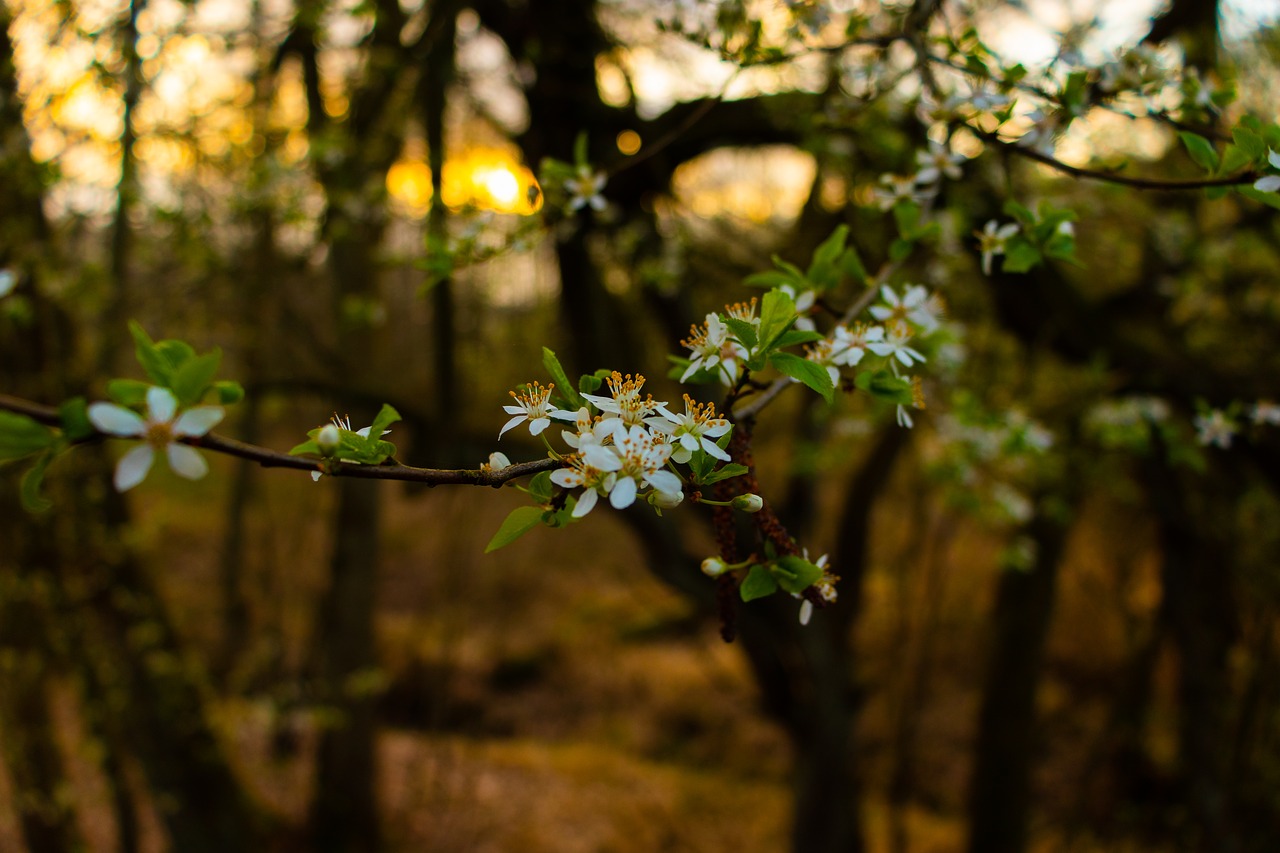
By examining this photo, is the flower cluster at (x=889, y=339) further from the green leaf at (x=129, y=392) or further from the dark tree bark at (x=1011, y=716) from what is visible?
the dark tree bark at (x=1011, y=716)

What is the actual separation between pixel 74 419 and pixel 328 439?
0.20 metres

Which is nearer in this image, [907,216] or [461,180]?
[907,216]

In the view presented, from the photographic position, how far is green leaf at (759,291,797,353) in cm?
91

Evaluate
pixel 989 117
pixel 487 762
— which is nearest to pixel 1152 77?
pixel 989 117

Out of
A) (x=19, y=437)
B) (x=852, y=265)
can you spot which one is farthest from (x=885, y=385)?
(x=19, y=437)

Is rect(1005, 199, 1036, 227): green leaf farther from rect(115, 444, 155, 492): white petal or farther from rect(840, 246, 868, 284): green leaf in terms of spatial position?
rect(115, 444, 155, 492): white petal

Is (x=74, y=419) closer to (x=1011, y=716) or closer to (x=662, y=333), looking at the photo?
(x=662, y=333)

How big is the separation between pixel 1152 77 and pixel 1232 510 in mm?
2645

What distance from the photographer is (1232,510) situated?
11.0 feet

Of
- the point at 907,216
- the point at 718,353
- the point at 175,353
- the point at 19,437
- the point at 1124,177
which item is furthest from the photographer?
the point at 907,216

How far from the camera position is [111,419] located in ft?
2.15

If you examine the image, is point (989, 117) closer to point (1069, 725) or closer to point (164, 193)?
point (164, 193)

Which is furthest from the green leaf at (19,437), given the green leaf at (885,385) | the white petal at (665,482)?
the green leaf at (885,385)

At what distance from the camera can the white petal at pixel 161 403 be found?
26.3 inches
